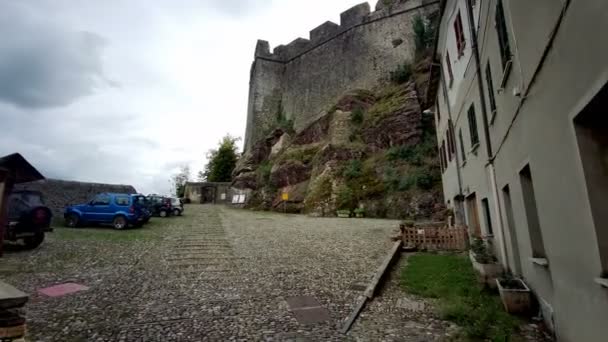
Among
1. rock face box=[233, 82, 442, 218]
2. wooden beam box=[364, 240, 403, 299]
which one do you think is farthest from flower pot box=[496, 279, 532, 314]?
rock face box=[233, 82, 442, 218]

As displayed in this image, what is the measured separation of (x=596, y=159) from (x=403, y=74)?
26.8 m

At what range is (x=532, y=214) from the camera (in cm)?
484

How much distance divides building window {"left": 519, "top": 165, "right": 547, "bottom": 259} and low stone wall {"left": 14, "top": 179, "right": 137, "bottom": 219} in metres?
22.0

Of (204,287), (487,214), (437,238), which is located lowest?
(204,287)

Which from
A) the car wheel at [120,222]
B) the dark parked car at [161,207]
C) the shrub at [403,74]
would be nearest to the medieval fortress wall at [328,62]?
the shrub at [403,74]

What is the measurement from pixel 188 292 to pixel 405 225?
6.94 meters

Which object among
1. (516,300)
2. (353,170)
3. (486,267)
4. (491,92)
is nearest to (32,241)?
(486,267)

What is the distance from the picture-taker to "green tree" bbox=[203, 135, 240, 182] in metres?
47.3

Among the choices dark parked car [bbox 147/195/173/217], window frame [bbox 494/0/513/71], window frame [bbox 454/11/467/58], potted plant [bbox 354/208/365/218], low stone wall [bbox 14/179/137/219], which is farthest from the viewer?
dark parked car [bbox 147/195/173/217]

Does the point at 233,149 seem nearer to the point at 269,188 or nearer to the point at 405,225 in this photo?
the point at 269,188

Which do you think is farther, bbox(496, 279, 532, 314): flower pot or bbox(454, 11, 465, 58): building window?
bbox(454, 11, 465, 58): building window

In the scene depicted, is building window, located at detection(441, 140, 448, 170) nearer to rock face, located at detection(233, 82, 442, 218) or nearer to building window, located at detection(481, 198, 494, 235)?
rock face, located at detection(233, 82, 442, 218)

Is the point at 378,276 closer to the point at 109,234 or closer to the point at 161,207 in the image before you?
the point at 109,234

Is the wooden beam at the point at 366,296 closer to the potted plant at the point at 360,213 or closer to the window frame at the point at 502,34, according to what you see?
the window frame at the point at 502,34
